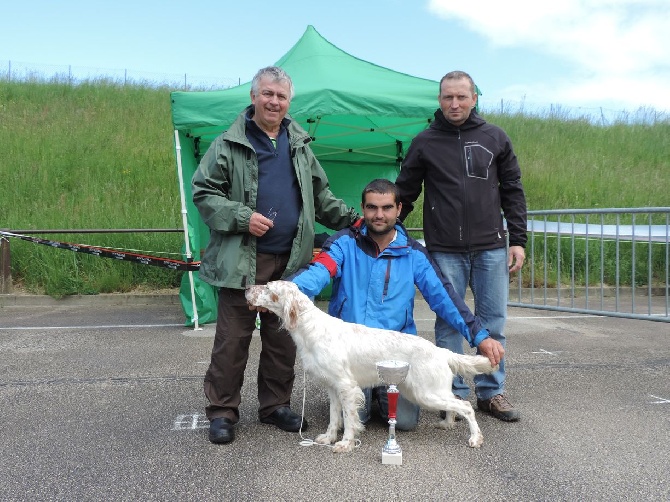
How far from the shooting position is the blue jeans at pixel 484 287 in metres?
4.28

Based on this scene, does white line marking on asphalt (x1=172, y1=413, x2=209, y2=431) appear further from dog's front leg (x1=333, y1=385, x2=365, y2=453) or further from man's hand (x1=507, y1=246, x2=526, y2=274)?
man's hand (x1=507, y1=246, x2=526, y2=274)

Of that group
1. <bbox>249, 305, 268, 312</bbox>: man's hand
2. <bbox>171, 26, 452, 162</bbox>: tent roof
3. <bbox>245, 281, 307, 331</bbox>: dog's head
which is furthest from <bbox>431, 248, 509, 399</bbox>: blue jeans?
<bbox>171, 26, 452, 162</bbox>: tent roof

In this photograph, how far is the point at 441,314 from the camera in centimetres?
405

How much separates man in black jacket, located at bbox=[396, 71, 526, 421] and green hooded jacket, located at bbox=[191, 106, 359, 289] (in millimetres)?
905

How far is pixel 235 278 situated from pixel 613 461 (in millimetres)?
2413

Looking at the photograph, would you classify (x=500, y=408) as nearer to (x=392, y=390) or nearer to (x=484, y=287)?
(x=484, y=287)

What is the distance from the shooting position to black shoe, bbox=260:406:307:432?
4074 mm

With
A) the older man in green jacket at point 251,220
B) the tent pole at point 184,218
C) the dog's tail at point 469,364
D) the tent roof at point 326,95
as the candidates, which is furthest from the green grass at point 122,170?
the dog's tail at point 469,364

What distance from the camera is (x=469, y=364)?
3752 mm

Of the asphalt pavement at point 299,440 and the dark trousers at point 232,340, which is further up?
the dark trousers at point 232,340

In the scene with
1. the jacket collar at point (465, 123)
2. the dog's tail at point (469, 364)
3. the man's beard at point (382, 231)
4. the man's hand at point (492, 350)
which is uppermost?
the jacket collar at point (465, 123)

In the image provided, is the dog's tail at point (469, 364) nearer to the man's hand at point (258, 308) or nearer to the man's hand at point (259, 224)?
the man's hand at point (258, 308)

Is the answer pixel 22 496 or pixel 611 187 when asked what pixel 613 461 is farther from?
pixel 611 187

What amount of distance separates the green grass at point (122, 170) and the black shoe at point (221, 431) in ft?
22.6
